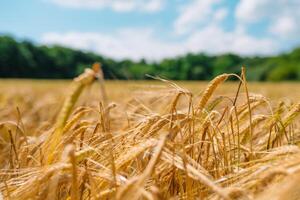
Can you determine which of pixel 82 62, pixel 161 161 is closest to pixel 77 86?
pixel 161 161

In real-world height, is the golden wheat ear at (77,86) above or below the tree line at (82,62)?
above

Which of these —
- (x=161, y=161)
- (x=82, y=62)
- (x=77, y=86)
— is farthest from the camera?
(x=82, y=62)

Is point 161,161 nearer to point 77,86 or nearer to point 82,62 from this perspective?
point 77,86

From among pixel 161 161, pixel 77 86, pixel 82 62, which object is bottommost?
pixel 82 62

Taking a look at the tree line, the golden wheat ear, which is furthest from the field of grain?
the tree line

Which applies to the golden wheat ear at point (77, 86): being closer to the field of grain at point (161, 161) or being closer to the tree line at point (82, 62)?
the field of grain at point (161, 161)

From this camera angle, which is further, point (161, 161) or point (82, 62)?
point (82, 62)

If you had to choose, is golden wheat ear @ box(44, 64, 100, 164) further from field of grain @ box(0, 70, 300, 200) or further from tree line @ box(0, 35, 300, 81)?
tree line @ box(0, 35, 300, 81)

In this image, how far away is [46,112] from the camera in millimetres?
4457

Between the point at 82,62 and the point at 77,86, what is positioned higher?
the point at 77,86

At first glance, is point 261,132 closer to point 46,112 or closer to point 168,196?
point 168,196

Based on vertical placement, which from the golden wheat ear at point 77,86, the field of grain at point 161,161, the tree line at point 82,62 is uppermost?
the golden wheat ear at point 77,86

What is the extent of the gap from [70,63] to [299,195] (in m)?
52.5

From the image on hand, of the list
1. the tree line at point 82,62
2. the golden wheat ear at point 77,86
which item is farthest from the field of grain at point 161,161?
the tree line at point 82,62
